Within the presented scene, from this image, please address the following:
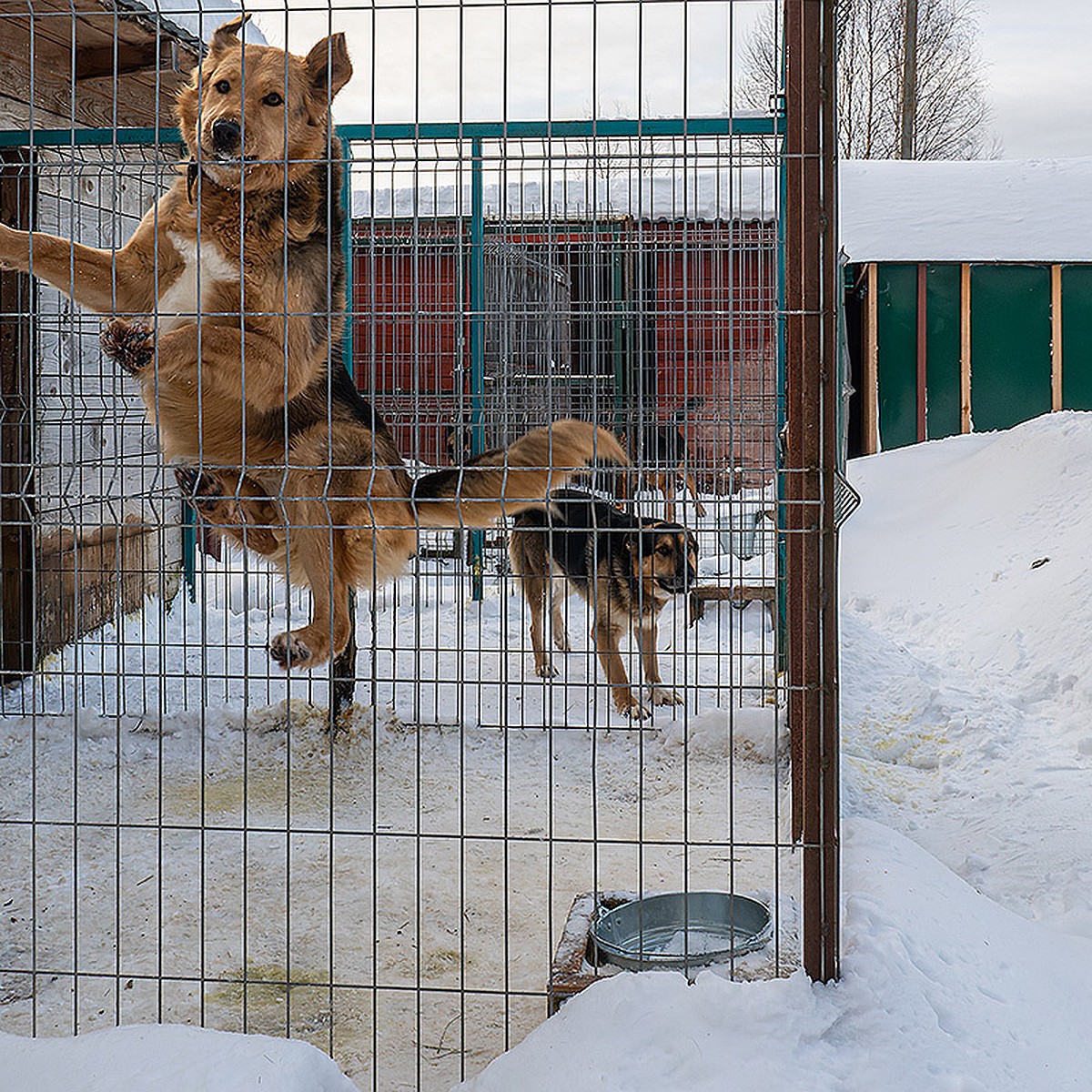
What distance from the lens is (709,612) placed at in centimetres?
910

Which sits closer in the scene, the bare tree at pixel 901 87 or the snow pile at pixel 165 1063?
the snow pile at pixel 165 1063

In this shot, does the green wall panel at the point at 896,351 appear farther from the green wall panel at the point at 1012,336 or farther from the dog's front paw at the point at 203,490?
the dog's front paw at the point at 203,490

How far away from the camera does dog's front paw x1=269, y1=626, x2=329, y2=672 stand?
3.54m

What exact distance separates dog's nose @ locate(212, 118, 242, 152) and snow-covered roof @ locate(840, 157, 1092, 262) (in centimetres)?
1164

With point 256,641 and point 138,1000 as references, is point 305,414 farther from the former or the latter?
point 256,641

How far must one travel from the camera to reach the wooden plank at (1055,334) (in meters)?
13.8

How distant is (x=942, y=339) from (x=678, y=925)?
39.7ft

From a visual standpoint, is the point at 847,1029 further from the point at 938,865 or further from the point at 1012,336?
the point at 1012,336

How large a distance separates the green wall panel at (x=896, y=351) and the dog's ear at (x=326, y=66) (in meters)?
11.4

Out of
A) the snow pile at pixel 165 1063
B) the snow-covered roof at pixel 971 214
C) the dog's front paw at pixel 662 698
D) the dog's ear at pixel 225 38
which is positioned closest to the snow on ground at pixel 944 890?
the snow pile at pixel 165 1063

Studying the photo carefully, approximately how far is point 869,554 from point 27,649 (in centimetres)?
648

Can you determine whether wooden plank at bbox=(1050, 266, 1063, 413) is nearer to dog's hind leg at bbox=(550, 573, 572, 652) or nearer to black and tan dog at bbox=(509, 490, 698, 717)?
dog's hind leg at bbox=(550, 573, 572, 652)

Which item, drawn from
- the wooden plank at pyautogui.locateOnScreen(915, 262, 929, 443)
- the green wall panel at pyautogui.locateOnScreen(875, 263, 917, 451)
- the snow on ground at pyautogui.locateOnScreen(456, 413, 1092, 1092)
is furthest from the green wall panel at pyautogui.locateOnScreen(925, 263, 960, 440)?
the snow on ground at pyautogui.locateOnScreen(456, 413, 1092, 1092)

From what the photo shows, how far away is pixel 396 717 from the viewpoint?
586cm
